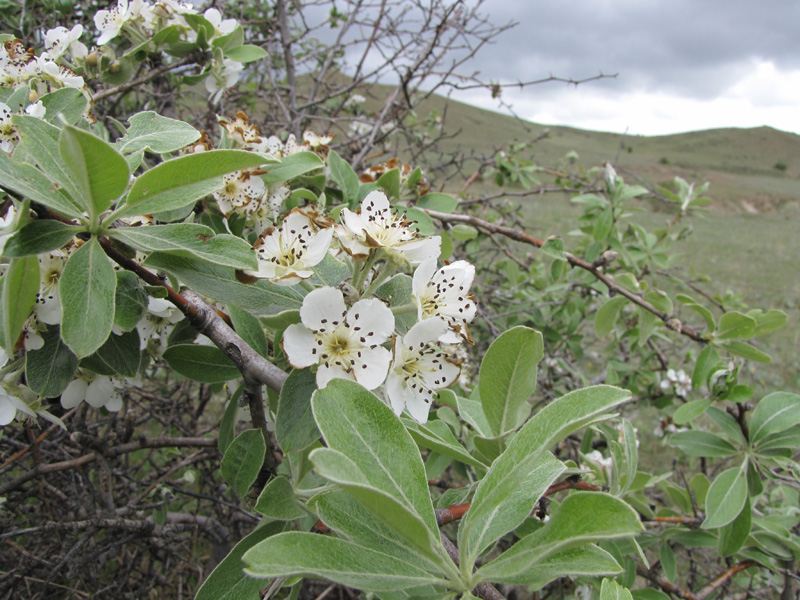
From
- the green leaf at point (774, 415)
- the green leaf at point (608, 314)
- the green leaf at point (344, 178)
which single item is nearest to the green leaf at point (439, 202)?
the green leaf at point (344, 178)

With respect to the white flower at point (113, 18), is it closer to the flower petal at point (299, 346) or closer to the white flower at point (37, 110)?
the white flower at point (37, 110)

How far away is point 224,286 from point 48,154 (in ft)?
0.98

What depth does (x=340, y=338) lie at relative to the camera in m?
0.75

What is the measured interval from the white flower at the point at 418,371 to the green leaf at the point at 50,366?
1.82 feet

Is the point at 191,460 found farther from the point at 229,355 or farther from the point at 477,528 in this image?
the point at 477,528

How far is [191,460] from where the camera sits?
1.83 meters

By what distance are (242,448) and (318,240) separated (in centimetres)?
39

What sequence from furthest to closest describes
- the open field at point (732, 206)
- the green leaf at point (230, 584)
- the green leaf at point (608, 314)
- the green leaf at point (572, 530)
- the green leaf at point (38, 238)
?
the open field at point (732, 206), the green leaf at point (608, 314), the green leaf at point (230, 584), the green leaf at point (38, 238), the green leaf at point (572, 530)

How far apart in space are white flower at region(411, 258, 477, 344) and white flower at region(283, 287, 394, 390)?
3.2 inches

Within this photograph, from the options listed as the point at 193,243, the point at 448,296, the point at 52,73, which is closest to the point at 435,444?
the point at 448,296

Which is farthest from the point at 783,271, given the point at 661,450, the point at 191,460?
the point at 191,460

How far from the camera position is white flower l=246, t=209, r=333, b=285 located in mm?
803

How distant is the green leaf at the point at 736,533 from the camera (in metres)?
1.46

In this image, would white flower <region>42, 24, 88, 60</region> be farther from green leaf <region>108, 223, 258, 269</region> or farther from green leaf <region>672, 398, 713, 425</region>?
green leaf <region>672, 398, 713, 425</region>
